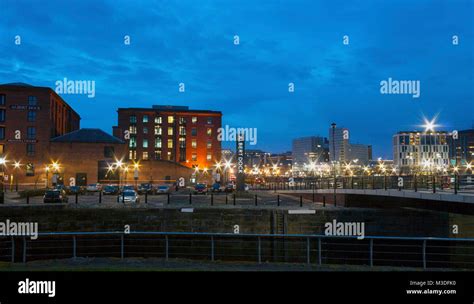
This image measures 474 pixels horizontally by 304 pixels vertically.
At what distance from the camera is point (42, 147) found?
66.9 m

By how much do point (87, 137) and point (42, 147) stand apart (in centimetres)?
726

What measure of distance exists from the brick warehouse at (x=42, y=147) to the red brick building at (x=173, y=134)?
27541mm

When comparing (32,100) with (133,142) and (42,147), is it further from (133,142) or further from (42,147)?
(133,142)

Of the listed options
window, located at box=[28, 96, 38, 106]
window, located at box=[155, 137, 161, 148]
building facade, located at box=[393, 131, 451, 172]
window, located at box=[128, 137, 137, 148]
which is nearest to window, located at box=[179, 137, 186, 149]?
window, located at box=[155, 137, 161, 148]

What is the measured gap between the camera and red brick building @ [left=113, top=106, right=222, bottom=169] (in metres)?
97.9

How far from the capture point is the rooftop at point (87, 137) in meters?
68.5

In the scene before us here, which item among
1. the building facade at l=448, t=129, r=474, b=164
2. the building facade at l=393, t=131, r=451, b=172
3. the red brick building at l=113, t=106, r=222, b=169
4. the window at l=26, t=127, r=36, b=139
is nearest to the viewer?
the window at l=26, t=127, r=36, b=139

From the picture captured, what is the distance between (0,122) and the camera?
217 feet

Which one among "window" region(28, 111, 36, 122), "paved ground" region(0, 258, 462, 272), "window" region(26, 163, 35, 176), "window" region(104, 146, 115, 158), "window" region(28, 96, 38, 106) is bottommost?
"paved ground" region(0, 258, 462, 272)

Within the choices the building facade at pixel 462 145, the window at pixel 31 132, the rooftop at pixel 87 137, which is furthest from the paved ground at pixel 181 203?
the building facade at pixel 462 145

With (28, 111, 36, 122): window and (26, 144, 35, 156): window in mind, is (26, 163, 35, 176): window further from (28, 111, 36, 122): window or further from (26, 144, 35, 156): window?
(28, 111, 36, 122): window

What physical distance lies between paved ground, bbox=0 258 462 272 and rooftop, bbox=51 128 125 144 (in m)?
60.7

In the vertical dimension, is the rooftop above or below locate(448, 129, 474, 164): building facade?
below
